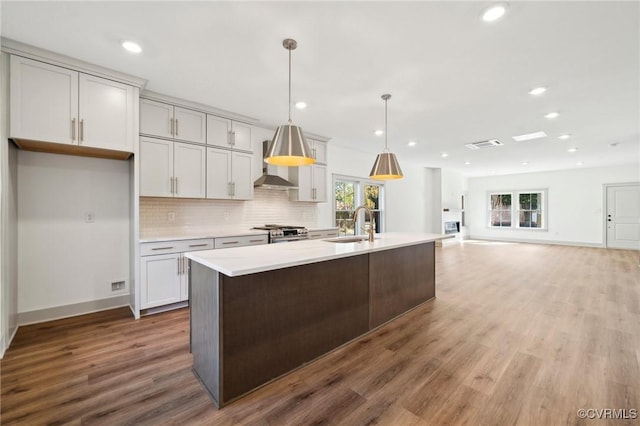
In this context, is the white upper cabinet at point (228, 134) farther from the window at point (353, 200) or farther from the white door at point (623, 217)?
the white door at point (623, 217)

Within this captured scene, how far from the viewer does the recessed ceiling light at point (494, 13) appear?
199 cm

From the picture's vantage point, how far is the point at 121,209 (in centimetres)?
358

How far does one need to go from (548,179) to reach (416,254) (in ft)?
30.7

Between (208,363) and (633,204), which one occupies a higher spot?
(633,204)

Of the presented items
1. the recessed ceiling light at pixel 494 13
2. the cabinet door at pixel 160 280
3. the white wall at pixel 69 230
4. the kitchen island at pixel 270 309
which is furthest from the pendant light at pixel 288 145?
the white wall at pixel 69 230

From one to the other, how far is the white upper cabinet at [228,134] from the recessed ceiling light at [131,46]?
1414 millimetres

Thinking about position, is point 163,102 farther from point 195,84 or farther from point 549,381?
point 549,381

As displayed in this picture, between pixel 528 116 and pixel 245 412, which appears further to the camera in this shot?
pixel 528 116

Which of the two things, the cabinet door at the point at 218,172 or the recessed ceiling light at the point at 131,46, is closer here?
the recessed ceiling light at the point at 131,46

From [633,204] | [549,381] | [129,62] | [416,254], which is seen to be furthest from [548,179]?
[129,62]

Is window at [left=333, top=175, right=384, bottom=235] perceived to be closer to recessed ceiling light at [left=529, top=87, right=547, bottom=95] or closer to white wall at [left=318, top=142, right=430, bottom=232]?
white wall at [left=318, top=142, right=430, bottom=232]

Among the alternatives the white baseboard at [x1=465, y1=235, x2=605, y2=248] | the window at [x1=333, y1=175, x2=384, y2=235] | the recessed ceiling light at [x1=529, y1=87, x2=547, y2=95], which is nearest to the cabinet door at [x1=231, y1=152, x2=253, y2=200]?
the window at [x1=333, y1=175, x2=384, y2=235]

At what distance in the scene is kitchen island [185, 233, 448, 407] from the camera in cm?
180

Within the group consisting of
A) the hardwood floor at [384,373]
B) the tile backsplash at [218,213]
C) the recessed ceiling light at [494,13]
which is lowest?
the hardwood floor at [384,373]
